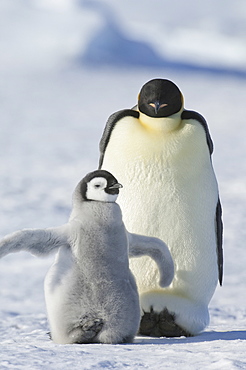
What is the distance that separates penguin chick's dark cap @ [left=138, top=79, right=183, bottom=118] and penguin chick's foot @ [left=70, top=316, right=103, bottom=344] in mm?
1014

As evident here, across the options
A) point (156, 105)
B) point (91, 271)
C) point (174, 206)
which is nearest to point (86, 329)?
point (91, 271)

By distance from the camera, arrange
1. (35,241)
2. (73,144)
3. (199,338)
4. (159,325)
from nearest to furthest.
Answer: (35,241) < (199,338) < (159,325) < (73,144)

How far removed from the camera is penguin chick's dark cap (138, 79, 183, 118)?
10.2 feet

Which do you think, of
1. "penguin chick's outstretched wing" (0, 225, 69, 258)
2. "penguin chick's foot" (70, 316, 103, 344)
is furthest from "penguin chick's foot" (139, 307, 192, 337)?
"penguin chick's outstretched wing" (0, 225, 69, 258)

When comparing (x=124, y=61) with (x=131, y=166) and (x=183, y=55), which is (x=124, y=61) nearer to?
(x=183, y=55)

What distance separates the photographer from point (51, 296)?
8.26 feet

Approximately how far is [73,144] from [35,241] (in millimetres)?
10086

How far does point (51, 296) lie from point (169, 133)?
3.30 feet

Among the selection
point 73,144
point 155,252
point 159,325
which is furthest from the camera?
point 73,144

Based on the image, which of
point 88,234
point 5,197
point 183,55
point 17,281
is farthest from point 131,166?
point 183,55

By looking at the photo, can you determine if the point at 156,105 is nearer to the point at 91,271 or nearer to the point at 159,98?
the point at 159,98

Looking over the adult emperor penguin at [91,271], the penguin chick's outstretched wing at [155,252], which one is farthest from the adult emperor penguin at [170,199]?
the adult emperor penguin at [91,271]

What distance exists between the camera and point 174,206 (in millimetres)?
3084

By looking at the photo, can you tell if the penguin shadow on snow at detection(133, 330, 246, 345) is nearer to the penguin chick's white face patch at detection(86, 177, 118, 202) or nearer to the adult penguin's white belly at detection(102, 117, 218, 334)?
the adult penguin's white belly at detection(102, 117, 218, 334)
